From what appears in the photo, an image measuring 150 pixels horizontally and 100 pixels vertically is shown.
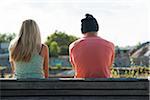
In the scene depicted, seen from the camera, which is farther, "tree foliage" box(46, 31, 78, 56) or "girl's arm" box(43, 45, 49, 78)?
"tree foliage" box(46, 31, 78, 56)

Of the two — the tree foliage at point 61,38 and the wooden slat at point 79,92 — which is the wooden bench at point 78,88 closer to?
the wooden slat at point 79,92

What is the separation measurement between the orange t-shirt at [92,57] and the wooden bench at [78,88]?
0.73 metres

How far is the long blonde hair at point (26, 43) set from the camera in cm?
440

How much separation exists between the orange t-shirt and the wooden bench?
73cm

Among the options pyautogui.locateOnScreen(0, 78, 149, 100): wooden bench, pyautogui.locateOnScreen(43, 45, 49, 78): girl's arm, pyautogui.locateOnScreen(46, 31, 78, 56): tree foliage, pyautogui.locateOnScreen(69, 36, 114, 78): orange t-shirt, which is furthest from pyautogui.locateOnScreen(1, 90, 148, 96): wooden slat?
pyautogui.locateOnScreen(46, 31, 78, 56): tree foliage

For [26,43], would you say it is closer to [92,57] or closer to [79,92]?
[92,57]

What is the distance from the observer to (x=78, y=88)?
363 centimetres

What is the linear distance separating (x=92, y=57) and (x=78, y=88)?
0.83 metres

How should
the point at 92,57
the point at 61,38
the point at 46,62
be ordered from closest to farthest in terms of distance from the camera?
the point at 92,57, the point at 46,62, the point at 61,38

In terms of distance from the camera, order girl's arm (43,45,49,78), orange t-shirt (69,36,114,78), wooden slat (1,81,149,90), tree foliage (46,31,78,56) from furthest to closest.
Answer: tree foliage (46,31,78,56) < girl's arm (43,45,49,78) < orange t-shirt (69,36,114,78) < wooden slat (1,81,149,90)

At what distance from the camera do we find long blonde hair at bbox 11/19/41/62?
4398mm

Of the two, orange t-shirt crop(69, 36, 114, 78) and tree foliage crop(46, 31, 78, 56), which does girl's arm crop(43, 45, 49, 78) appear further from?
tree foliage crop(46, 31, 78, 56)

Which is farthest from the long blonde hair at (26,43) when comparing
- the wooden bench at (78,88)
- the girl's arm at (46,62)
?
the wooden bench at (78,88)

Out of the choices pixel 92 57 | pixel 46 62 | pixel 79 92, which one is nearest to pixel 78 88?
pixel 79 92
